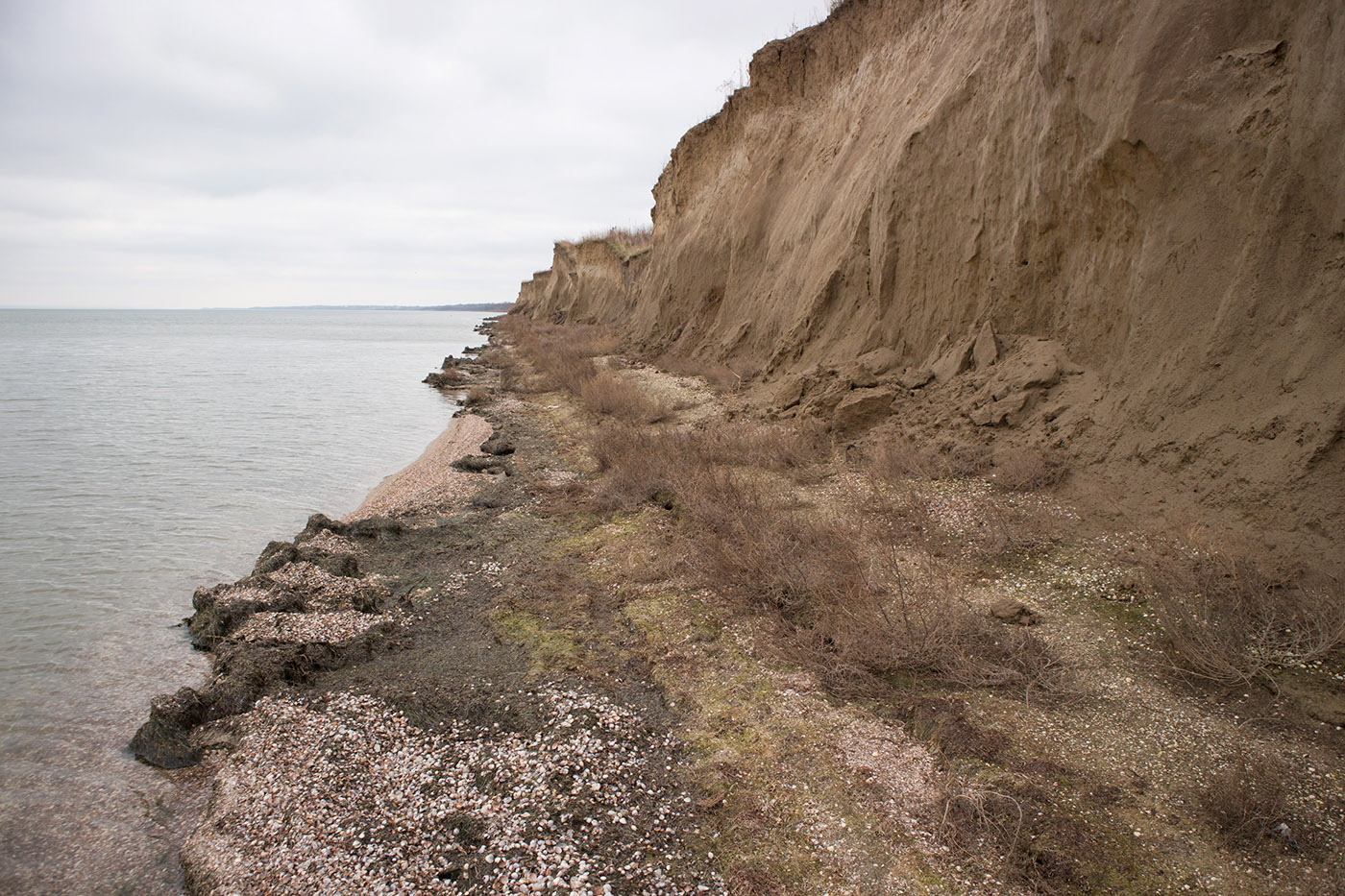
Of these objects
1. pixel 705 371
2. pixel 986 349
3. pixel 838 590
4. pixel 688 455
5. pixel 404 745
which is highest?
pixel 986 349

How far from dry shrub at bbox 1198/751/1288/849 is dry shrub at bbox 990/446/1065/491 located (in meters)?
3.99

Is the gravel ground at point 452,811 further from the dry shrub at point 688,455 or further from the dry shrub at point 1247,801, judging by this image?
the dry shrub at point 688,455

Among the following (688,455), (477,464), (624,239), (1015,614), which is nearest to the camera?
(1015,614)

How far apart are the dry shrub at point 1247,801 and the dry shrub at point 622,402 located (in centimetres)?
1084

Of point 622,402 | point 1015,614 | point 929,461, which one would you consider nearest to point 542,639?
point 1015,614

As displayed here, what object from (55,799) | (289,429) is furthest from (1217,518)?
(289,429)

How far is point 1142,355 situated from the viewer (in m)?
7.26

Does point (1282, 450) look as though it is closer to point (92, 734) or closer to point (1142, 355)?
point (1142, 355)

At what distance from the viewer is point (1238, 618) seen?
4.64 meters

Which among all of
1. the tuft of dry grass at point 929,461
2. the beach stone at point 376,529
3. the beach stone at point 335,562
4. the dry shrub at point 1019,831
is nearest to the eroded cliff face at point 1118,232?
the tuft of dry grass at point 929,461

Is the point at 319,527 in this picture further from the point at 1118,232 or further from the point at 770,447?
the point at 1118,232

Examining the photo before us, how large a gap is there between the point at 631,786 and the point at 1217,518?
4.95 metres

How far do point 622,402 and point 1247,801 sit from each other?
484 inches

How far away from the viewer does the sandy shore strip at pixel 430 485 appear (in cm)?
1007
